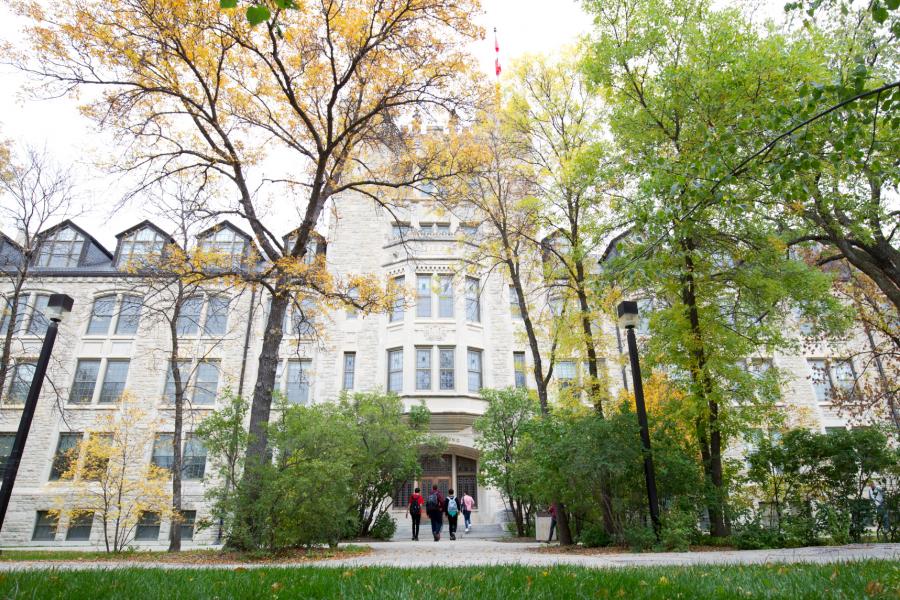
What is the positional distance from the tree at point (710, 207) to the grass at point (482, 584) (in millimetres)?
5719

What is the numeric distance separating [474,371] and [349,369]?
587 centimetres

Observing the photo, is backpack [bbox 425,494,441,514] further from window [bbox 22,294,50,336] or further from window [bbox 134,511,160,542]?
window [bbox 22,294,50,336]

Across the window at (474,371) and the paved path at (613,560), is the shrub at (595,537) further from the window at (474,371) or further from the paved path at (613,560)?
the window at (474,371)

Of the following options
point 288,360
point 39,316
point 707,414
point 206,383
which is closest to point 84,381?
point 39,316

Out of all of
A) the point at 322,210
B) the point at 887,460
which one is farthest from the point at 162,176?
the point at 887,460

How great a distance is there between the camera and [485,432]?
18.6 meters

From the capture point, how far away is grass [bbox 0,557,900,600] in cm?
362

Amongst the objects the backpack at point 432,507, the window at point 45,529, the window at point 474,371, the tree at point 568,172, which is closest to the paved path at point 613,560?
the tree at point 568,172

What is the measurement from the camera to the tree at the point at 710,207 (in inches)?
400

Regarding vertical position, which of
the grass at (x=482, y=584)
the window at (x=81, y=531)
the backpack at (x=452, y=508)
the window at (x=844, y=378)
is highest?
the window at (x=844, y=378)

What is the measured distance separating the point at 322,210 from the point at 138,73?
4.71 m

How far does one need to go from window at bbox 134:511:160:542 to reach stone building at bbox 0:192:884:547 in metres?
0.05

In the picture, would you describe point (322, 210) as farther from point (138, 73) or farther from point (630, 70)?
point (630, 70)

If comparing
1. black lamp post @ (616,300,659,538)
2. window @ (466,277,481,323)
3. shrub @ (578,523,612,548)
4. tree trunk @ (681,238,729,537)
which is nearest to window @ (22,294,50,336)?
window @ (466,277,481,323)
